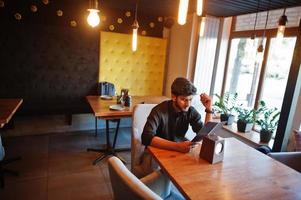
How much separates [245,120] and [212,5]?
1.69 meters

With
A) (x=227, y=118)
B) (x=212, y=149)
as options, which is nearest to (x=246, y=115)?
(x=227, y=118)

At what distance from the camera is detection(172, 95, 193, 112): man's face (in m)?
1.76

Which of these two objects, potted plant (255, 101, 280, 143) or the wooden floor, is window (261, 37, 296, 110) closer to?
potted plant (255, 101, 280, 143)

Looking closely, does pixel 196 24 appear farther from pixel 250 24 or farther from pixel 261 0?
pixel 261 0

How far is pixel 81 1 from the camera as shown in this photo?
3.62 m

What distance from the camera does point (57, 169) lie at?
279 centimetres

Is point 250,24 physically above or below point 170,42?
above

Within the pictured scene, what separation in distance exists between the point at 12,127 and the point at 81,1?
2.30 m

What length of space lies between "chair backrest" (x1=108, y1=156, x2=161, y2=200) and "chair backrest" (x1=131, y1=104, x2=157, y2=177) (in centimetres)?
79

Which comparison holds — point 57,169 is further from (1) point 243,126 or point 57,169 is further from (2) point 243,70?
(2) point 243,70

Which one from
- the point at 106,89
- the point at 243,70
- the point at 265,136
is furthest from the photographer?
the point at 106,89

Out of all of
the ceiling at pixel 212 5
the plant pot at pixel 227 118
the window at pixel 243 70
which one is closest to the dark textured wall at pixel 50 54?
the ceiling at pixel 212 5

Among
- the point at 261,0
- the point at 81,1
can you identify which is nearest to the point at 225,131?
the point at 261,0

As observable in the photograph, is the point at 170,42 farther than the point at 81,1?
Yes
